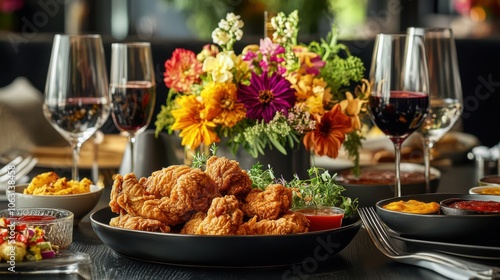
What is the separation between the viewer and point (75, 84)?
167cm

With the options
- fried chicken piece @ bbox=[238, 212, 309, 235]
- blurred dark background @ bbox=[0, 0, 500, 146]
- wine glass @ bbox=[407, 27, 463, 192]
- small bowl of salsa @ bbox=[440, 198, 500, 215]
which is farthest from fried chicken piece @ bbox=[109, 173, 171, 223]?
blurred dark background @ bbox=[0, 0, 500, 146]

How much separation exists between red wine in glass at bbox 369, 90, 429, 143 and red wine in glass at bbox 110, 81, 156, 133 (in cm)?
43

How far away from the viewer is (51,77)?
1682mm

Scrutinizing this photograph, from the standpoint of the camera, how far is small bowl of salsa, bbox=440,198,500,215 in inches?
47.5

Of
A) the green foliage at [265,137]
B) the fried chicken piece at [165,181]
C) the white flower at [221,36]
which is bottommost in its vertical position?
the fried chicken piece at [165,181]

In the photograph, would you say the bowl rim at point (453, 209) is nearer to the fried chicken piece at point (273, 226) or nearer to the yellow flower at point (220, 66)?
the fried chicken piece at point (273, 226)

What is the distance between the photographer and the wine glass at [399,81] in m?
1.51

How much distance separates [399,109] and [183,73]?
395mm

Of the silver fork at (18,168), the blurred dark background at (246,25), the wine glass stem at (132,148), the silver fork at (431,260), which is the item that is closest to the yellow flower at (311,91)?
the silver fork at (431,260)

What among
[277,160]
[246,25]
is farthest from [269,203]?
[246,25]

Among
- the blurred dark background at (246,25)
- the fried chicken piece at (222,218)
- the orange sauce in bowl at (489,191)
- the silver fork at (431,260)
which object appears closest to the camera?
the silver fork at (431,260)

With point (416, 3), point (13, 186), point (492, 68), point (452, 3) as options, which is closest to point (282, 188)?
point (13, 186)

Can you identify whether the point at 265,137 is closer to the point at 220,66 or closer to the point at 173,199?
the point at 220,66

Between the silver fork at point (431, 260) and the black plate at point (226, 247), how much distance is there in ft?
0.27
